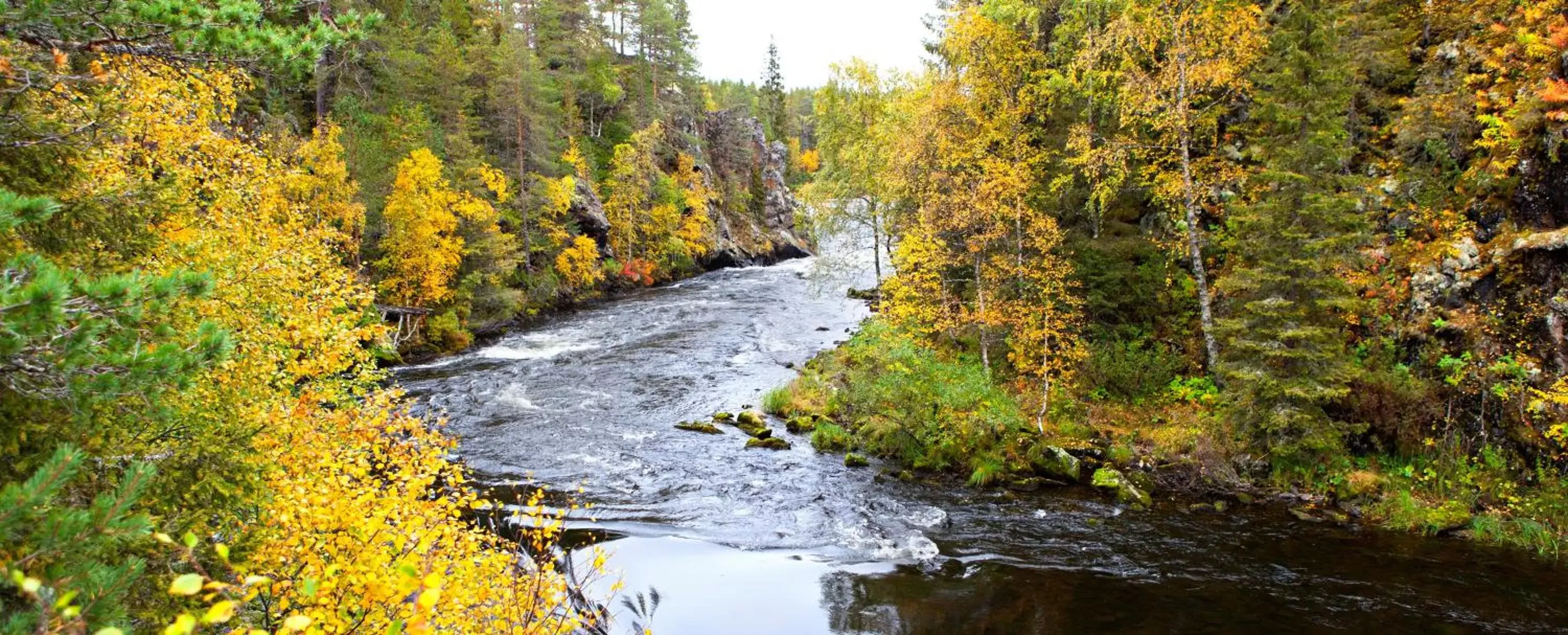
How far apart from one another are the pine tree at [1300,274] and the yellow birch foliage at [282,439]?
13033 millimetres

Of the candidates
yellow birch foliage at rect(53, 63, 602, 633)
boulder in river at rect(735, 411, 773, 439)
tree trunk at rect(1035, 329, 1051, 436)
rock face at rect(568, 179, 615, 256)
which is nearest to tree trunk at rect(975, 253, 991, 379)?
tree trunk at rect(1035, 329, 1051, 436)

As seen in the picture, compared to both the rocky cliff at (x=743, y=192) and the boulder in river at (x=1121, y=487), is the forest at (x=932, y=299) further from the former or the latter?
the rocky cliff at (x=743, y=192)

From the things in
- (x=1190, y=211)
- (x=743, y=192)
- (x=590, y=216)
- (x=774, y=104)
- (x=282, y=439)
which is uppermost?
(x=774, y=104)

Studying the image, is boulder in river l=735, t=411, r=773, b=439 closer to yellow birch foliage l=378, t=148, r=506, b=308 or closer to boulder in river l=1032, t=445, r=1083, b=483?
boulder in river l=1032, t=445, r=1083, b=483

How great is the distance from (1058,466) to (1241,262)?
22.2 ft

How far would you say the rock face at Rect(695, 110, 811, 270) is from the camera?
6009cm

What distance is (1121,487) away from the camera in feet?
46.3

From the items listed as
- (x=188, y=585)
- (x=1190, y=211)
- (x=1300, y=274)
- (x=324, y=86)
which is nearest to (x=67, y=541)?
(x=188, y=585)

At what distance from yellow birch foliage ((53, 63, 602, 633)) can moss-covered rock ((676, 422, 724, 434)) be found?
7.34m

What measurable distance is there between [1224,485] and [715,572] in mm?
10141

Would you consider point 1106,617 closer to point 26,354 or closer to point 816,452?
point 816,452

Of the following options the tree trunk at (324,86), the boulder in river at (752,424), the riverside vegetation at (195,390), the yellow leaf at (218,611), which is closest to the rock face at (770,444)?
the boulder in river at (752,424)

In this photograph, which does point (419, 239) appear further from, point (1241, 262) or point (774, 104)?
point (774, 104)

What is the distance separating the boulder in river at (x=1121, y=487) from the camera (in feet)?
45.3
